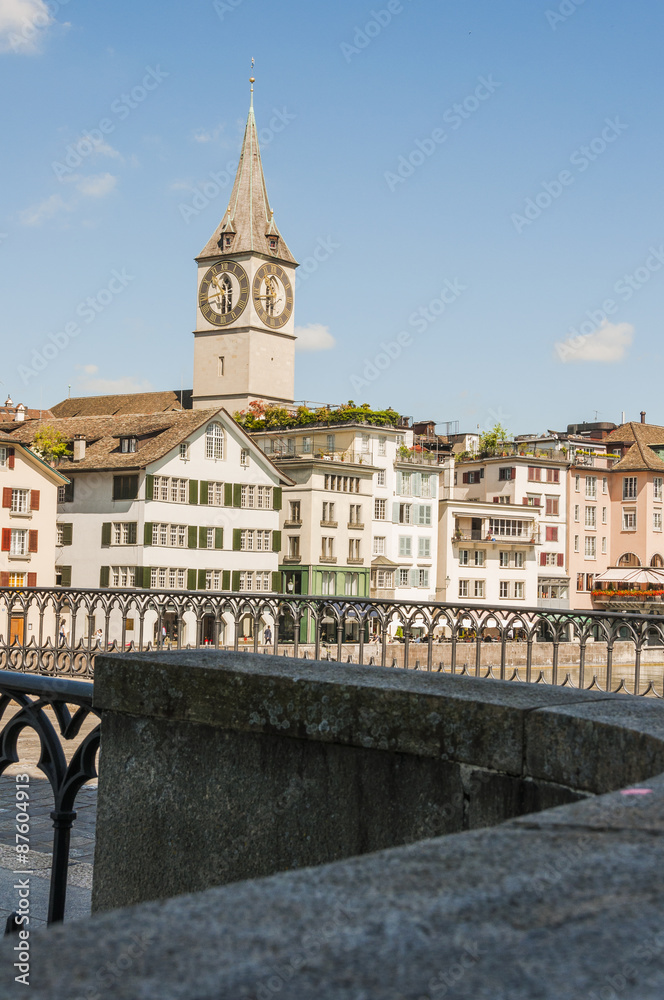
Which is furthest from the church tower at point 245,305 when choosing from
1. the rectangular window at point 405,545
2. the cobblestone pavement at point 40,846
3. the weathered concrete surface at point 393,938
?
the weathered concrete surface at point 393,938

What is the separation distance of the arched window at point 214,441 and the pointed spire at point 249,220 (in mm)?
55081

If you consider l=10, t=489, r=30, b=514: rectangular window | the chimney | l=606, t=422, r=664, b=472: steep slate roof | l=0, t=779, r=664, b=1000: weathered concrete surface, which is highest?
l=606, t=422, r=664, b=472: steep slate roof

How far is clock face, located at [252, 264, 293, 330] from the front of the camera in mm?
113812

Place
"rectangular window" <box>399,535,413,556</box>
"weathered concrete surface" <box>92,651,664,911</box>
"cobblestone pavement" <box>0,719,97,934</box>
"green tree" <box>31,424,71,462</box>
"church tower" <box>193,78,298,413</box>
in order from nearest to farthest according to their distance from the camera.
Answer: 1. "weathered concrete surface" <box>92,651,664,911</box>
2. "cobblestone pavement" <box>0,719,97,934</box>
3. "green tree" <box>31,424,71,462</box>
4. "rectangular window" <box>399,535,413,556</box>
5. "church tower" <box>193,78,298,413</box>

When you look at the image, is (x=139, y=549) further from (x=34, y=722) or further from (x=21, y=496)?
(x=34, y=722)

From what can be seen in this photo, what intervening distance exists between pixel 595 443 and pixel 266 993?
9598 centimetres

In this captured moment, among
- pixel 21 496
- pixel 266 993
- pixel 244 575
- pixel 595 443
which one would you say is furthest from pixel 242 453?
pixel 266 993

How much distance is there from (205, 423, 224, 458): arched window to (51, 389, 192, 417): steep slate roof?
5206cm

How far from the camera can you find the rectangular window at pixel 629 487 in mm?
90500

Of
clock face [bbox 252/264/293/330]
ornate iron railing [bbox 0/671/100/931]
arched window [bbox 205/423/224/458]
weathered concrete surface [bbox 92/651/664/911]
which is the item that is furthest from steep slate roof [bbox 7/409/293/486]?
weathered concrete surface [bbox 92/651/664/911]

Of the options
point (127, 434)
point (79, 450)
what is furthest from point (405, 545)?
point (79, 450)

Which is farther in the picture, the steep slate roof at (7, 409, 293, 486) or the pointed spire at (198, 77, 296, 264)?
the pointed spire at (198, 77, 296, 264)

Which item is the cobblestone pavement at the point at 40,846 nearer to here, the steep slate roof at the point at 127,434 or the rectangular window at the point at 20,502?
the rectangular window at the point at 20,502

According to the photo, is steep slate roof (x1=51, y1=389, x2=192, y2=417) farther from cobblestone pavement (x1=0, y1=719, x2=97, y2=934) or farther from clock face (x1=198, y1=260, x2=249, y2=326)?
cobblestone pavement (x1=0, y1=719, x2=97, y2=934)
